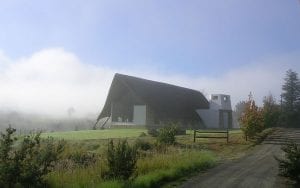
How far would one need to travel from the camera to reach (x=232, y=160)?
76.7 feet

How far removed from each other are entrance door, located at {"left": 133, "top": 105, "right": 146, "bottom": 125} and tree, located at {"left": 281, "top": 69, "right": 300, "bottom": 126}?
26.5 metres

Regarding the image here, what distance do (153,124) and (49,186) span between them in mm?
43452

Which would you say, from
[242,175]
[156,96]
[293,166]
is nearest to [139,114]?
[156,96]

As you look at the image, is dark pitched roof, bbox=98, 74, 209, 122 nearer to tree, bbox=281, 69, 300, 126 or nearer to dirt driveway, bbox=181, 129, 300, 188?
tree, bbox=281, 69, 300, 126

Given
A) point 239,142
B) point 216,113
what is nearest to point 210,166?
point 239,142

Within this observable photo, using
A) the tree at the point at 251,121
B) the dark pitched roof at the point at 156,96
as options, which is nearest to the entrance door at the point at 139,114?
the dark pitched roof at the point at 156,96

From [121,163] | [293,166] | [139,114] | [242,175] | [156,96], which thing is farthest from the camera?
[156,96]

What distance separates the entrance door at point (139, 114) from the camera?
191 ft

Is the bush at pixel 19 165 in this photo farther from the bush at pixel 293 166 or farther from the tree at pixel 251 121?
the tree at pixel 251 121

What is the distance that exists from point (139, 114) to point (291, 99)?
1188 inches

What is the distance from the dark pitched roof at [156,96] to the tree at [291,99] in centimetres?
1518

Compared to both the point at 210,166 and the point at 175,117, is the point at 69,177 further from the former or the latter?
the point at 175,117

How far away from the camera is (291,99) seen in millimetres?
75500

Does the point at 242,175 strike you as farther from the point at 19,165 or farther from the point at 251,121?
the point at 251,121
